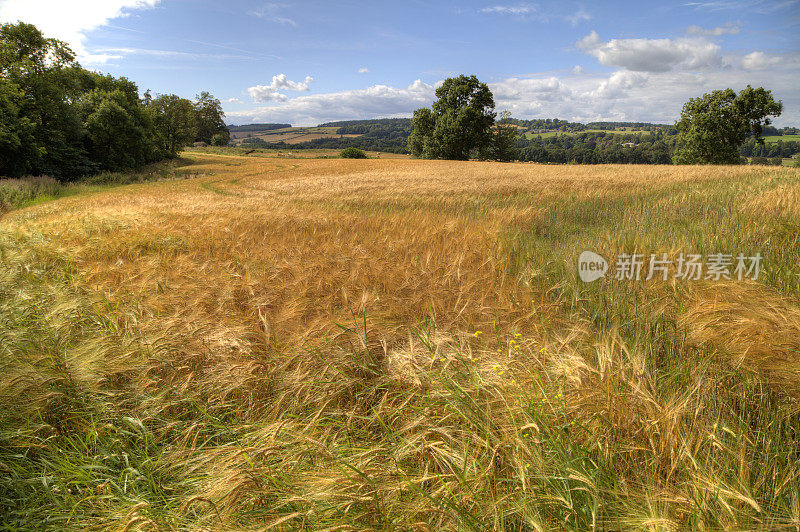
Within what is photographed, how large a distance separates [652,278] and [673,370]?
181cm

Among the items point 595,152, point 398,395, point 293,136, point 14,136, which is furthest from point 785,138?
point 293,136

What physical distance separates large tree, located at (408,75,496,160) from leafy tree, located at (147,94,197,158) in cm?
3675

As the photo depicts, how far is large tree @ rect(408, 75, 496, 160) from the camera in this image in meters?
46.9

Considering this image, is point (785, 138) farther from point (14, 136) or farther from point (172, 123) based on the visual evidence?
point (172, 123)

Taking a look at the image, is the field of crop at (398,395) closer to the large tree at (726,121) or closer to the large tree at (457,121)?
the large tree at (457,121)

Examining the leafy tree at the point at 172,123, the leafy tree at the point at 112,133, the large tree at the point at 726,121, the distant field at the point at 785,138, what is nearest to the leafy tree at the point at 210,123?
the leafy tree at the point at 172,123

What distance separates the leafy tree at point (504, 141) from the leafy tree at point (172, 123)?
47.0 meters

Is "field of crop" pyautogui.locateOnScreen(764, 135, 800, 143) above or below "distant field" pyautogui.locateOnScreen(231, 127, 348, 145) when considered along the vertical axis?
below

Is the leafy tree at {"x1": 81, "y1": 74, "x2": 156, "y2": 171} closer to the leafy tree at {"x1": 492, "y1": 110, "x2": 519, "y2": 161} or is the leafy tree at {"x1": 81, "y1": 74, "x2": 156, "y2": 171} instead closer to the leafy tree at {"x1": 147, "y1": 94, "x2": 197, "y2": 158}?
the leafy tree at {"x1": 147, "y1": 94, "x2": 197, "y2": 158}

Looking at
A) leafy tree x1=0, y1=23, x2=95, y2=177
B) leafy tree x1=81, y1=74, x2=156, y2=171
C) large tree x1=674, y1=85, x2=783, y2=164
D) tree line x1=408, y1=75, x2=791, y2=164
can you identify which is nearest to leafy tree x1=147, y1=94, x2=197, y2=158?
leafy tree x1=81, y1=74, x2=156, y2=171

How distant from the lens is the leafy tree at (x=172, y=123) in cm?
4869

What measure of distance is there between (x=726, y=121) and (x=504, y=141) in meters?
25.6

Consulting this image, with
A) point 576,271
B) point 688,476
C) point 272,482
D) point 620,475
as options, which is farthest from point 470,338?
point 576,271

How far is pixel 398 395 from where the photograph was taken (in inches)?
74.0
